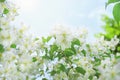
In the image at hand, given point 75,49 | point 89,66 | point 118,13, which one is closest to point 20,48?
point 75,49

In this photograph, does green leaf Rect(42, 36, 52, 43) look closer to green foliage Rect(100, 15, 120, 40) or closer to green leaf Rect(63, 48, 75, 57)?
green leaf Rect(63, 48, 75, 57)

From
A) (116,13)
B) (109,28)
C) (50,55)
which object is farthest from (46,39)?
(109,28)

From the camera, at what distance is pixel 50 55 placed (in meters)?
2.92

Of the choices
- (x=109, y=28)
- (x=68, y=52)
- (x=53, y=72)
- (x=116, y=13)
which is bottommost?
(x=109, y=28)

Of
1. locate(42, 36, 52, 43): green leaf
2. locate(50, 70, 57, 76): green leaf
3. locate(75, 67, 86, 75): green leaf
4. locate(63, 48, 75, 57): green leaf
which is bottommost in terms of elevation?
locate(50, 70, 57, 76): green leaf

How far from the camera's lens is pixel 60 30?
2.65 metres

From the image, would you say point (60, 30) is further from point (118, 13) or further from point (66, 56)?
point (118, 13)

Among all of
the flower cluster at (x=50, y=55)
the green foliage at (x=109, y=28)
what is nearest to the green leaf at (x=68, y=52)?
the flower cluster at (x=50, y=55)

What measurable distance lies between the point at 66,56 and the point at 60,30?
365 mm

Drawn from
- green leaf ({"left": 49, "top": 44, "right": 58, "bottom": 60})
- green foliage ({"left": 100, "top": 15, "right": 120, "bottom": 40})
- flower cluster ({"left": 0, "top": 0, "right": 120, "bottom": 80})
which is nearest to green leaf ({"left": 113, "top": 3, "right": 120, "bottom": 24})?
flower cluster ({"left": 0, "top": 0, "right": 120, "bottom": 80})

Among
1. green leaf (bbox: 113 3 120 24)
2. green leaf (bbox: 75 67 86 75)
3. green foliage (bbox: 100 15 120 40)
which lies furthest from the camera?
green foliage (bbox: 100 15 120 40)

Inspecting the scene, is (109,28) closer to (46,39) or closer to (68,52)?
(46,39)

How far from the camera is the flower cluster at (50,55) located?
247cm

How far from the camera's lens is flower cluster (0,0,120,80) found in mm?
2471
